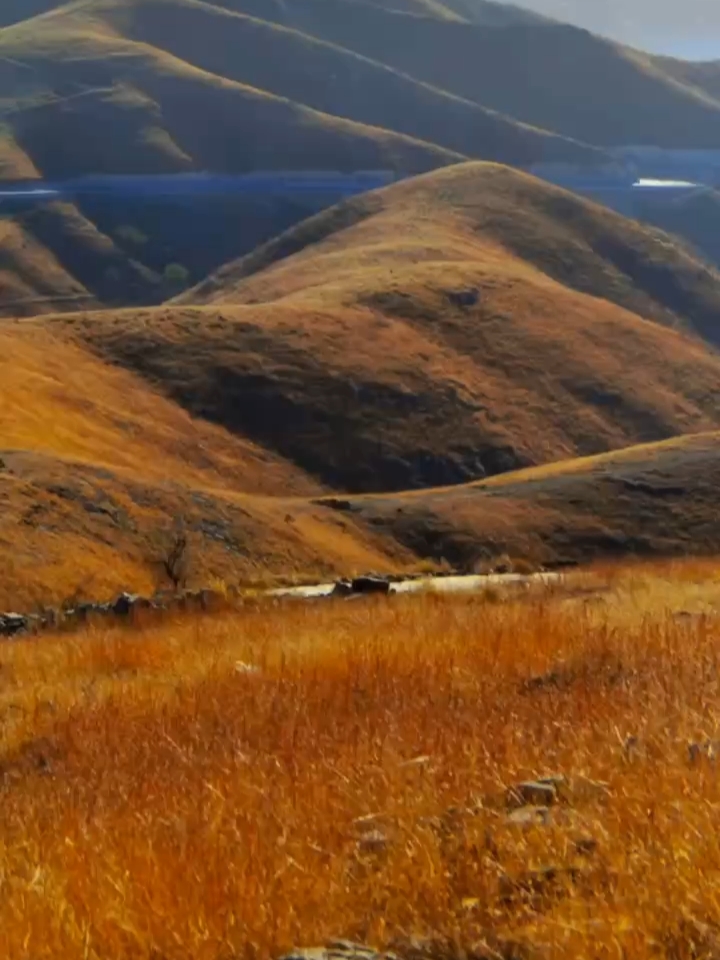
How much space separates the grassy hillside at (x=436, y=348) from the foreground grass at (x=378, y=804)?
44035 millimetres

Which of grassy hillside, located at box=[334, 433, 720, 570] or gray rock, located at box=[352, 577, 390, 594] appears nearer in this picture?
gray rock, located at box=[352, 577, 390, 594]

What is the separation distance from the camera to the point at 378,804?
4.82m

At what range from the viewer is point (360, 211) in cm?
9906

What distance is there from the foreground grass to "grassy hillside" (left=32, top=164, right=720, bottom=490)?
44.0 m

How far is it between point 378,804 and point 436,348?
59.4 m

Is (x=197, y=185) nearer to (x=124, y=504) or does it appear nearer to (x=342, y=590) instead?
(x=124, y=504)

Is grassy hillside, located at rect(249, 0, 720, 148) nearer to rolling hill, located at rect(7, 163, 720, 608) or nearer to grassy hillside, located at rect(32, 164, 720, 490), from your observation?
rolling hill, located at rect(7, 163, 720, 608)

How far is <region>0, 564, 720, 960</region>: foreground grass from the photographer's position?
3.79 m

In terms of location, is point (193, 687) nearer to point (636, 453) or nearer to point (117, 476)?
point (117, 476)

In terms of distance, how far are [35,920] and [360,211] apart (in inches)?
3820

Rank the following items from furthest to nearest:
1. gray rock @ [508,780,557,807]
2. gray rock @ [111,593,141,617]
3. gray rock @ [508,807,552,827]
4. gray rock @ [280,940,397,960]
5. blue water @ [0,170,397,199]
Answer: blue water @ [0,170,397,199] → gray rock @ [111,593,141,617] → gray rock @ [508,780,557,807] → gray rock @ [508,807,552,827] → gray rock @ [280,940,397,960]

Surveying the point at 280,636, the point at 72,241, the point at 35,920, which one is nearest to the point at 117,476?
the point at 280,636

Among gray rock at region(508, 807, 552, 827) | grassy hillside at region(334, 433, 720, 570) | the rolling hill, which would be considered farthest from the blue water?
gray rock at region(508, 807, 552, 827)

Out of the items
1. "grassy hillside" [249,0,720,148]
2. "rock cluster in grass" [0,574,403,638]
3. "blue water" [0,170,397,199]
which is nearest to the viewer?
"rock cluster in grass" [0,574,403,638]
